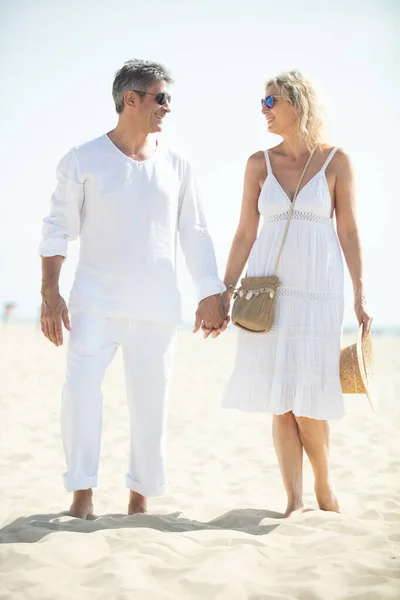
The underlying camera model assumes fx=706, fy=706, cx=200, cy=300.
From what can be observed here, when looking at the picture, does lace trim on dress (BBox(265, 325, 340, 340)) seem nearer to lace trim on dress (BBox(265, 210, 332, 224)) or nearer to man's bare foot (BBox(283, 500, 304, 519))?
lace trim on dress (BBox(265, 210, 332, 224))

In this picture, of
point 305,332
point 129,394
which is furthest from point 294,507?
point 129,394

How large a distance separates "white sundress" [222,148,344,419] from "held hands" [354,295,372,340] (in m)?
0.09

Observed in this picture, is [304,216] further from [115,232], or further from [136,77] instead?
[136,77]

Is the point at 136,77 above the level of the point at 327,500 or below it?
above

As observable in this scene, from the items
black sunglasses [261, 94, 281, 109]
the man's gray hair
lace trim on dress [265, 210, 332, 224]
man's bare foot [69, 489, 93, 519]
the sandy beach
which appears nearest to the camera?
the sandy beach

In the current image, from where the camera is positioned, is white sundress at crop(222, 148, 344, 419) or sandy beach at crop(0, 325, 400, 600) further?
white sundress at crop(222, 148, 344, 419)

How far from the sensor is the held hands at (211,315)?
382 cm

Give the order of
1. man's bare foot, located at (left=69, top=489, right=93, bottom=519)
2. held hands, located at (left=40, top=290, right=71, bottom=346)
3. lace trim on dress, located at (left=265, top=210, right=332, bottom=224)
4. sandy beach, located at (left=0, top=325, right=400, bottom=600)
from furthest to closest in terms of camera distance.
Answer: lace trim on dress, located at (left=265, top=210, right=332, bottom=224) < man's bare foot, located at (left=69, top=489, right=93, bottom=519) < held hands, located at (left=40, top=290, right=71, bottom=346) < sandy beach, located at (left=0, top=325, right=400, bottom=600)

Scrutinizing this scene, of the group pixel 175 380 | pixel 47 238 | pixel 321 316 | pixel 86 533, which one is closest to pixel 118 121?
pixel 47 238

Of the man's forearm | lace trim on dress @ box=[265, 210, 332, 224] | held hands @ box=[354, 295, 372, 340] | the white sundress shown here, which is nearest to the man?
the man's forearm

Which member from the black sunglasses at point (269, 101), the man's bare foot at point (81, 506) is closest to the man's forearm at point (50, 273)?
the man's bare foot at point (81, 506)

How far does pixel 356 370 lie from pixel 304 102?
1485 millimetres

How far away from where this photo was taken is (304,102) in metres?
3.87

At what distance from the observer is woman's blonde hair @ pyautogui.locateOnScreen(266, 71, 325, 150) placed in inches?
152
